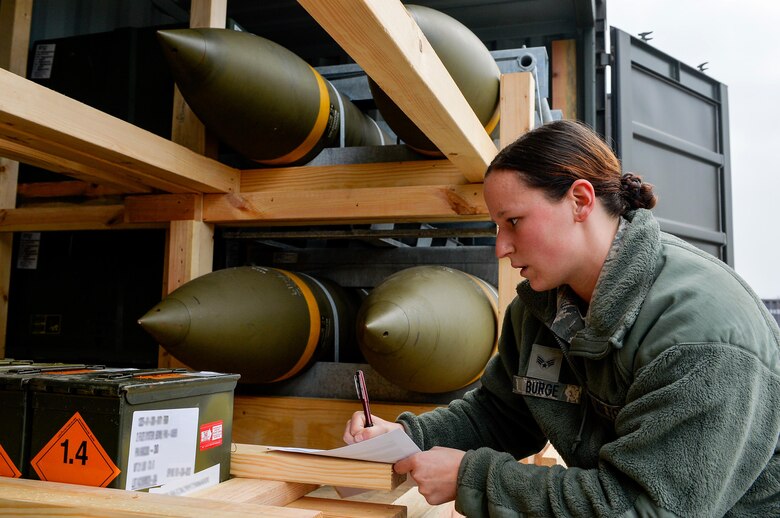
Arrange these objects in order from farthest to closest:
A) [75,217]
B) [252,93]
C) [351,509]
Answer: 1. [75,217]
2. [252,93]
3. [351,509]

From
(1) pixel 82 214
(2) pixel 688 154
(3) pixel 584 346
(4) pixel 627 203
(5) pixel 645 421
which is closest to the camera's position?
(5) pixel 645 421

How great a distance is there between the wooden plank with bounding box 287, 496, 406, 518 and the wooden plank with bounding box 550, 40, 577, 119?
8.88ft

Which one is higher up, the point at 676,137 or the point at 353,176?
the point at 676,137

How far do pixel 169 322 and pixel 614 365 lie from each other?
1.08 m

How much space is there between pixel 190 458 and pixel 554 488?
21.6 inches

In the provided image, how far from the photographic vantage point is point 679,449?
916mm

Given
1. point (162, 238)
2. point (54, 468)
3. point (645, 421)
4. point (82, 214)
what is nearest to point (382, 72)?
point (645, 421)

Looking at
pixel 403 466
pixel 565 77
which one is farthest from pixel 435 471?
pixel 565 77

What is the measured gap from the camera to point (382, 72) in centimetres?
113

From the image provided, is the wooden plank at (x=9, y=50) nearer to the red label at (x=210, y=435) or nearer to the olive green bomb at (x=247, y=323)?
the olive green bomb at (x=247, y=323)

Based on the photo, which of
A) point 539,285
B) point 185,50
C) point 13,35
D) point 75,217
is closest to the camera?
point 539,285

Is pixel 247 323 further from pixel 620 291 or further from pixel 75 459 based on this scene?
pixel 620 291

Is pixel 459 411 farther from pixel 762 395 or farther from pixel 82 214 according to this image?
pixel 82 214

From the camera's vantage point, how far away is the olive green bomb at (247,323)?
1.73m
